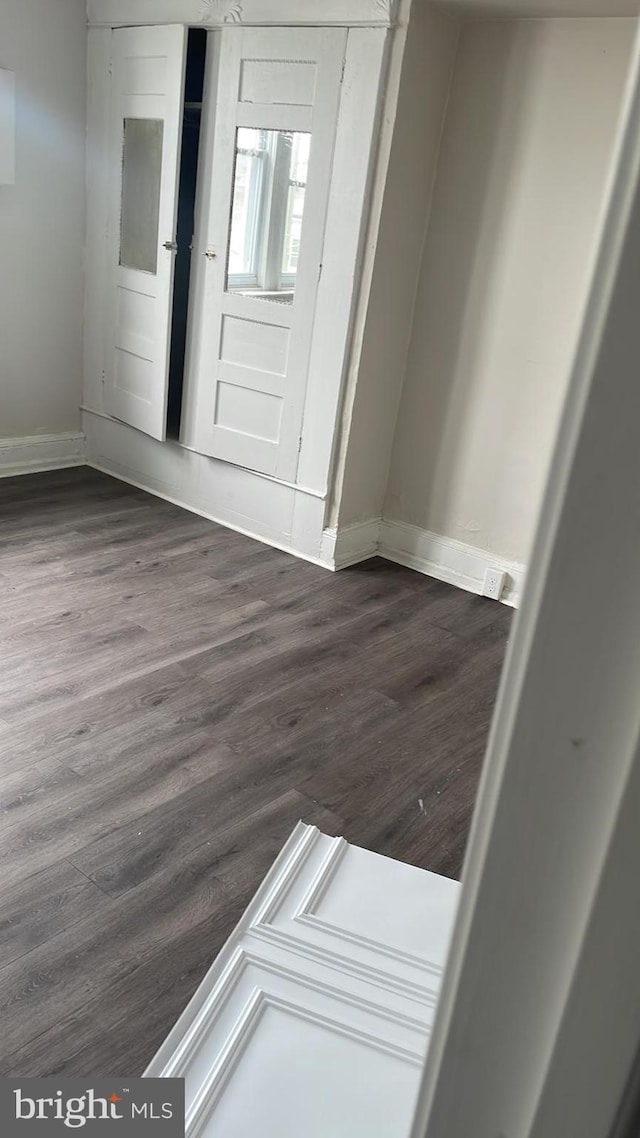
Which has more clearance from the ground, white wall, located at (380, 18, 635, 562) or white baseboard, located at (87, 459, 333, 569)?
white wall, located at (380, 18, 635, 562)

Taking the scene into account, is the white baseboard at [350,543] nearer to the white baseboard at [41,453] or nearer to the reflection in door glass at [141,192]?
the reflection in door glass at [141,192]

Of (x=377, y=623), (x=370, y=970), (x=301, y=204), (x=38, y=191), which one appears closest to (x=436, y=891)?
(x=370, y=970)

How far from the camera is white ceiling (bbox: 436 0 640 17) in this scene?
2830 millimetres

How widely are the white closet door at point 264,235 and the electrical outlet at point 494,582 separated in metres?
0.98

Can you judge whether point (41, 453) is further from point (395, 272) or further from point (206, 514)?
point (395, 272)

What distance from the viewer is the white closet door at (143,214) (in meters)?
3.84

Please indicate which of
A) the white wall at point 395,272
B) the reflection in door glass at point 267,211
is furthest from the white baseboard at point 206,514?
the reflection in door glass at point 267,211

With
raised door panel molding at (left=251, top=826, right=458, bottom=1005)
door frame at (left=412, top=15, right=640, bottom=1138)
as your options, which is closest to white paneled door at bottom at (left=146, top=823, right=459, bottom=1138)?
raised door panel molding at (left=251, top=826, right=458, bottom=1005)

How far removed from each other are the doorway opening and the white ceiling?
4.13 ft

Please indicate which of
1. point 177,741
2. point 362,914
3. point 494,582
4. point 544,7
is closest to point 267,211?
point 544,7

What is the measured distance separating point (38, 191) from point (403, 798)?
3.51m

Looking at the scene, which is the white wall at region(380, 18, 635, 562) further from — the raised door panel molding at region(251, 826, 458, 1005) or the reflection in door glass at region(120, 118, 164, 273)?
the raised door panel molding at region(251, 826, 458, 1005)

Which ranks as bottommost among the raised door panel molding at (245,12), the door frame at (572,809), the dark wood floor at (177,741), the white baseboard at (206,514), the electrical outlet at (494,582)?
the dark wood floor at (177,741)

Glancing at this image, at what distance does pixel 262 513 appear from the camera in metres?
4.04
